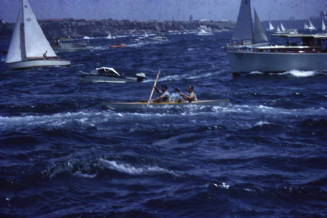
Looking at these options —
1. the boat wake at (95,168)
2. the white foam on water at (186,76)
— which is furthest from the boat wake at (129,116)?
the white foam on water at (186,76)

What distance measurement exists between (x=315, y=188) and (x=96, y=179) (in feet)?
24.8

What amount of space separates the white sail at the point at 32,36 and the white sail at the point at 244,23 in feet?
86.9

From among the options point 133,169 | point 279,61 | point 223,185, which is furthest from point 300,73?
point 223,185

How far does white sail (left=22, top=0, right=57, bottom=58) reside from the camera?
60.8 m

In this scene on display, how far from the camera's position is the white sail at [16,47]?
195 ft

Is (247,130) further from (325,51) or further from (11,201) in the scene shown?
(325,51)

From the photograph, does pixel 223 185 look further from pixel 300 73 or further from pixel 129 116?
pixel 300 73

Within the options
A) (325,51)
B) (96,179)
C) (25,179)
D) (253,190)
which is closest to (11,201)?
(25,179)

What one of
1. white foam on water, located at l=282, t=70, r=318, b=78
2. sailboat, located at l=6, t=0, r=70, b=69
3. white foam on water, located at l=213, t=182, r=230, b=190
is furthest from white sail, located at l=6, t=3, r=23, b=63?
white foam on water, located at l=213, t=182, r=230, b=190

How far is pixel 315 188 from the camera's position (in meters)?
15.1

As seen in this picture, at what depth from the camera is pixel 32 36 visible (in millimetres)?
61125

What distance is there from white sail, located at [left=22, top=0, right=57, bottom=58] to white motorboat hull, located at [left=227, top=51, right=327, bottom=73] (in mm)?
28427

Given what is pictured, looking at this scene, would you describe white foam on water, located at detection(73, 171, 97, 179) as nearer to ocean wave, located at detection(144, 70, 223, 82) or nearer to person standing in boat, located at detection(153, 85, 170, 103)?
person standing in boat, located at detection(153, 85, 170, 103)

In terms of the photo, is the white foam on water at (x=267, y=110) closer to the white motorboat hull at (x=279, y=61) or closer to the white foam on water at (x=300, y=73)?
the white motorboat hull at (x=279, y=61)
